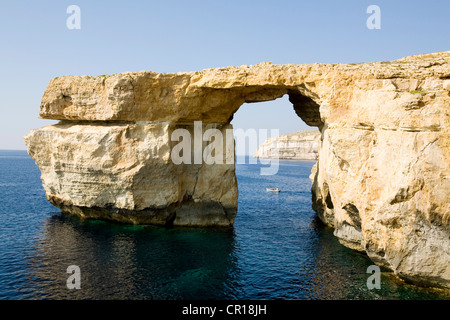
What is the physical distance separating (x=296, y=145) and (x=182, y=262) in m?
140

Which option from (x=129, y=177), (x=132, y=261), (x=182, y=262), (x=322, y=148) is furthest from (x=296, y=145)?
(x=132, y=261)

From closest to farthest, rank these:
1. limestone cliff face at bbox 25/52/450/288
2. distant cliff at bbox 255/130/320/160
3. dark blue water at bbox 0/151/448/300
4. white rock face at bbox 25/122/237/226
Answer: limestone cliff face at bbox 25/52/450/288 → dark blue water at bbox 0/151/448/300 → white rock face at bbox 25/122/237/226 → distant cliff at bbox 255/130/320/160

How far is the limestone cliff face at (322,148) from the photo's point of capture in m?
15.1

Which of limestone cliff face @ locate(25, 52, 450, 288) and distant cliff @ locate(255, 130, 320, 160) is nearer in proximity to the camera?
limestone cliff face @ locate(25, 52, 450, 288)

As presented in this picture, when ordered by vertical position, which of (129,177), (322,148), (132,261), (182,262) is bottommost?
(182,262)

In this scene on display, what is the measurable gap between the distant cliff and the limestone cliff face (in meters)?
121

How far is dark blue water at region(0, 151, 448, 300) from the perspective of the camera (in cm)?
1551

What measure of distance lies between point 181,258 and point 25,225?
610 inches

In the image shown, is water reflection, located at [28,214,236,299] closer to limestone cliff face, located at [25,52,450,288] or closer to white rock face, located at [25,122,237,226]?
white rock face, located at [25,122,237,226]

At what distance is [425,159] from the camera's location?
48.1ft

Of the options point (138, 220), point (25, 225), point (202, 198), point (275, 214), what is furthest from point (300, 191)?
point (25, 225)

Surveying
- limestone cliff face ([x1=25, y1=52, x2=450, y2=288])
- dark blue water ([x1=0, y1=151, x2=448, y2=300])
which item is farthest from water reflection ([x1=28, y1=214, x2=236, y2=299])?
limestone cliff face ([x1=25, y1=52, x2=450, y2=288])

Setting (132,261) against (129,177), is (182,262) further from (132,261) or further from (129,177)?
(129,177)

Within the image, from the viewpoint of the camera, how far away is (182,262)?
19.0 meters
